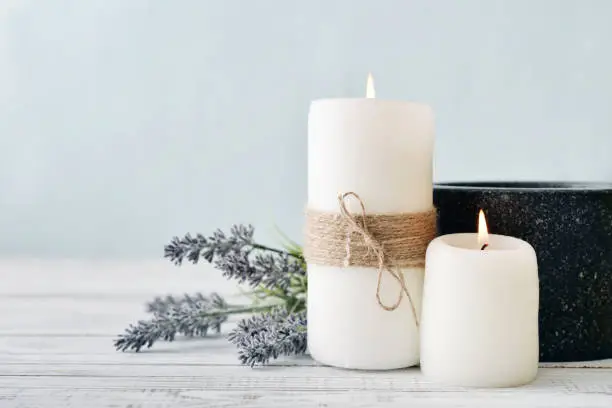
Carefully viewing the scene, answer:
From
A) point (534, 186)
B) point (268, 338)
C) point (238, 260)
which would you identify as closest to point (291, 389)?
point (268, 338)

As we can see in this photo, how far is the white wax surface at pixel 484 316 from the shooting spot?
0.63 meters

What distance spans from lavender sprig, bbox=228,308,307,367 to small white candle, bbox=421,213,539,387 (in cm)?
14

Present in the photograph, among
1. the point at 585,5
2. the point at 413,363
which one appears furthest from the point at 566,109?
the point at 413,363

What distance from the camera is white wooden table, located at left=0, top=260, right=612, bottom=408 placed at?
61 centimetres

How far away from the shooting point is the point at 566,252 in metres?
0.70

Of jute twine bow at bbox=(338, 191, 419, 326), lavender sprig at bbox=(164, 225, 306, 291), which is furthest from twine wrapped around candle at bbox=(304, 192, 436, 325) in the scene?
lavender sprig at bbox=(164, 225, 306, 291)

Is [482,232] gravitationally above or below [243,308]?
above

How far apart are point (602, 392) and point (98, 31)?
47.6 inches

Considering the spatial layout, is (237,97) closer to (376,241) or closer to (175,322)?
(175,322)

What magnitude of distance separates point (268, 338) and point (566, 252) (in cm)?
28

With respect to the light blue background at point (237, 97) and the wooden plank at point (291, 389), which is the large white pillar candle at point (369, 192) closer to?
the wooden plank at point (291, 389)

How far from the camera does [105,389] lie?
2.09ft

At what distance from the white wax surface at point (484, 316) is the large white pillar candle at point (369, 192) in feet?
0.14

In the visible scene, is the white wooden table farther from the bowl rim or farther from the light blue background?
the light blue background
